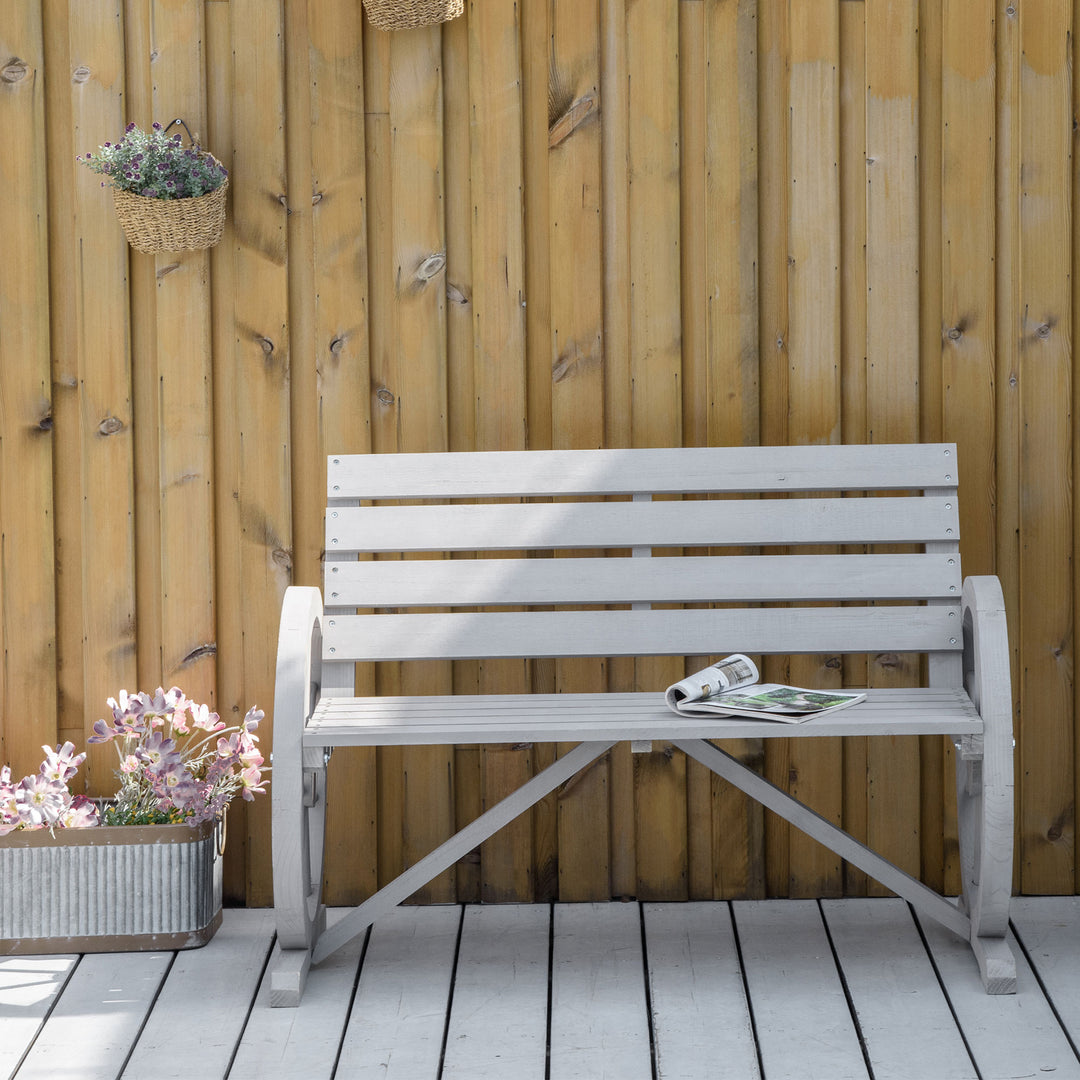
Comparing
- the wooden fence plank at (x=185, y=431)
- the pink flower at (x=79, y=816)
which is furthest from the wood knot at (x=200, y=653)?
the pink flower at (x=79, y=816)

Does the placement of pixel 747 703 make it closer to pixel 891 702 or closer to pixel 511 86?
pixel 891 702

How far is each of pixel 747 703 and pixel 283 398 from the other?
1.24m

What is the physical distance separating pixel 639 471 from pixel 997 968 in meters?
1.18

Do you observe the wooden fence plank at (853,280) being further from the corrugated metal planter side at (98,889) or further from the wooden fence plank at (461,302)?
the corrugated metal planter side at (98,889)

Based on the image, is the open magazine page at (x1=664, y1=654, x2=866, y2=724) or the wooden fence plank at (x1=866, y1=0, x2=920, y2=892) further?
the wooden fence plank at (x1=866, y1=0, x2=920, y2=892)

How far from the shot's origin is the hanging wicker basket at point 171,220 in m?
2.55

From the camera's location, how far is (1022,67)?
8.93ft

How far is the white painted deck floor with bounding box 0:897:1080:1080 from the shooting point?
6.79 ft

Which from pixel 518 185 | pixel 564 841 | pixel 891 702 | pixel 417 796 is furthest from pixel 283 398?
pixel 891 702

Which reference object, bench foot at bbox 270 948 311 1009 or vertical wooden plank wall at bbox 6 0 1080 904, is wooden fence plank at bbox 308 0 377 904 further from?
bench foot at bbox 270 948 311 1009

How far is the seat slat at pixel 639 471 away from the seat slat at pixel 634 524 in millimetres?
35

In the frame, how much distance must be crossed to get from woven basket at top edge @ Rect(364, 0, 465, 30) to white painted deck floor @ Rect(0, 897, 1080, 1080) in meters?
1.93

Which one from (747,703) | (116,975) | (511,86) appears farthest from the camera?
(511,86)

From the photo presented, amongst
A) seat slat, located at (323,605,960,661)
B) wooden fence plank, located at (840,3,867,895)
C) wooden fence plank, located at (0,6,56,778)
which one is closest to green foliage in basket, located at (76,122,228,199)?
wooden fence plank, located at (0,6,56,778)
